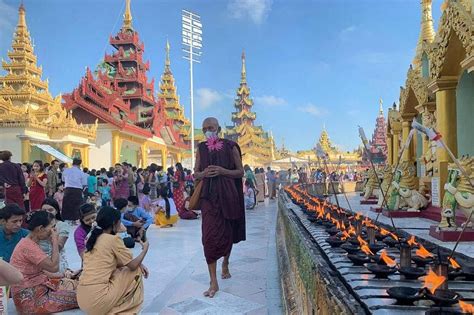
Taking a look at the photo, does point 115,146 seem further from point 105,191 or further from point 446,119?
point 446,119

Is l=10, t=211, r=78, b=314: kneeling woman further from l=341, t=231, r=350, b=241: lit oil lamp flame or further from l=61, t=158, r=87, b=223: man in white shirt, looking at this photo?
l=61, t=158, r=87, b=223: man in white shirt

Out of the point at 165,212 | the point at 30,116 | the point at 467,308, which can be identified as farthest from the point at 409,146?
the point at 30,116

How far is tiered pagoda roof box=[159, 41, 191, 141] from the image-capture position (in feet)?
144

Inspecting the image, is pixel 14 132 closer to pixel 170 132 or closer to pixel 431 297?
pixel 170 132

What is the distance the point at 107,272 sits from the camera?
3.10 metres

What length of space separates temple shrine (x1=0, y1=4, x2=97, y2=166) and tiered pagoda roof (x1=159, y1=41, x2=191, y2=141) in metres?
21.2

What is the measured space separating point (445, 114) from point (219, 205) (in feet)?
15.1

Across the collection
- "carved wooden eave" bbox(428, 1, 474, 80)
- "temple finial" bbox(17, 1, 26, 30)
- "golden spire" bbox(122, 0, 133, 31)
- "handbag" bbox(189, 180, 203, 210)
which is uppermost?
"golden spire" bbox(122, 0, 133, 31)

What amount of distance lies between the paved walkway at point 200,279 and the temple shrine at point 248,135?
3641cm

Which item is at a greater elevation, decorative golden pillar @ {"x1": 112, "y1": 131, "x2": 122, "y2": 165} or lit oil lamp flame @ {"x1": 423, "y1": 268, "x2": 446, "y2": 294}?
decorative golden pillar @ {"x1": 112, "y1": 131, "x2": 122, "y2": 165}

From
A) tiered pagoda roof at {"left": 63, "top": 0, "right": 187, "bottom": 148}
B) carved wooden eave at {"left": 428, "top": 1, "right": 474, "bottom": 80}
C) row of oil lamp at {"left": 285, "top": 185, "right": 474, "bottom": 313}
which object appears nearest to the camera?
row of oil lamp at {"left": 285, "top": 185, "right": 474, "bottom": 313}

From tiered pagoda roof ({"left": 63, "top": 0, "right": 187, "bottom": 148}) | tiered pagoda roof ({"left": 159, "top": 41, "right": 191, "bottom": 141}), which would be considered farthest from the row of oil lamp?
tiered pagoda roof ({"left": 159, "top": 41, "right": 191, "bottom": 141})

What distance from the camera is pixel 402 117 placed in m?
11.0

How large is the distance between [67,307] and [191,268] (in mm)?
1903
